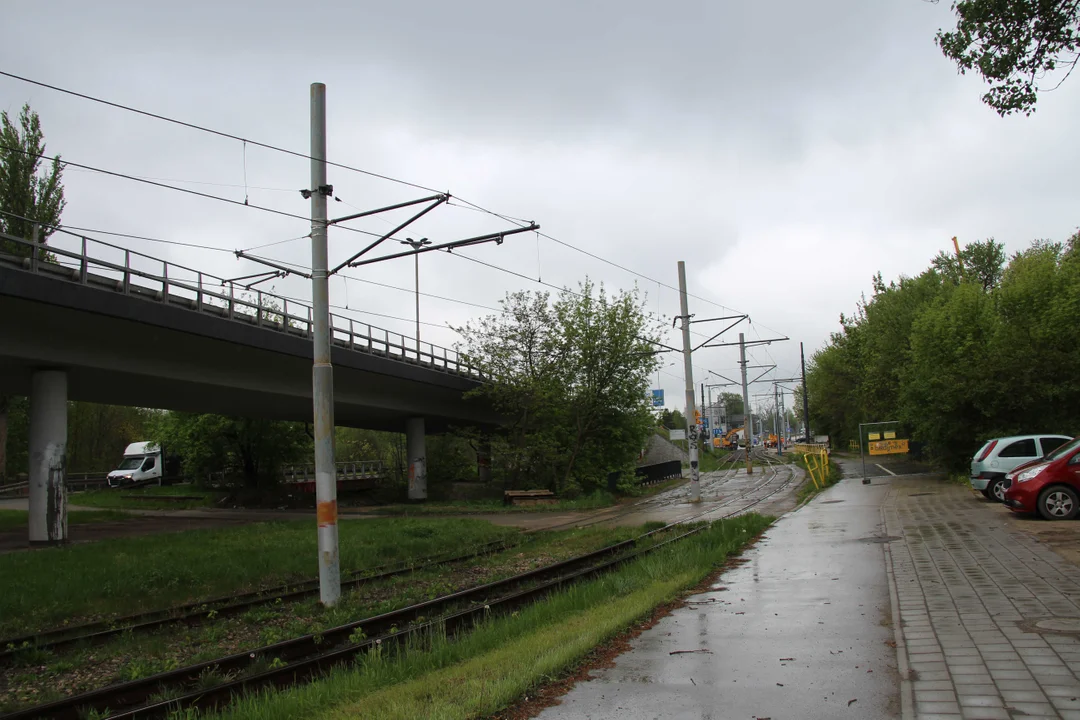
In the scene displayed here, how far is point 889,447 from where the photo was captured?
96.2 feet

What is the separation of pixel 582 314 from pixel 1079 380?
18986mm

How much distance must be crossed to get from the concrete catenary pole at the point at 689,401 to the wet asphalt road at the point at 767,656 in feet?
58.1

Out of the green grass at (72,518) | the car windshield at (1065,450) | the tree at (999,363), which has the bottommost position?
the green grass at (72,518)

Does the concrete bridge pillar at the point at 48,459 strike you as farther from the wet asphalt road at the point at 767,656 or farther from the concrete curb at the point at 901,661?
the concrete curb at the point at 901,661

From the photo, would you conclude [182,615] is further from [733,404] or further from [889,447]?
[733,404]

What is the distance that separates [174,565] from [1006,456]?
1913 centimetres

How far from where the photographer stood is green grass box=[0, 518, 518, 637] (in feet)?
41.1

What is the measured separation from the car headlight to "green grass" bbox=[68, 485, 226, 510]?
3851 centimetres

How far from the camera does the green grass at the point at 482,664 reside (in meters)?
5.82

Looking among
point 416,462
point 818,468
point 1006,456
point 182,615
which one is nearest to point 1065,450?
point 1006,456

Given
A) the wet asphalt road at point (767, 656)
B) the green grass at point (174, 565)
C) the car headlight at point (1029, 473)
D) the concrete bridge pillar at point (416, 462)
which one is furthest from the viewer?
the concrete bridge pillar at point (416, 462)

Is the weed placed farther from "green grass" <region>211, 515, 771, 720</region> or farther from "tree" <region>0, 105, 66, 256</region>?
"tree" <region>0, 105, 66, 256</region>

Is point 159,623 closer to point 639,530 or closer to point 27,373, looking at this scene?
point 639,530

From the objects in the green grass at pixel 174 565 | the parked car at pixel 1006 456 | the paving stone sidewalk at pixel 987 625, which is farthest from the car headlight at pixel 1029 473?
the green grass at pixel 174 565
